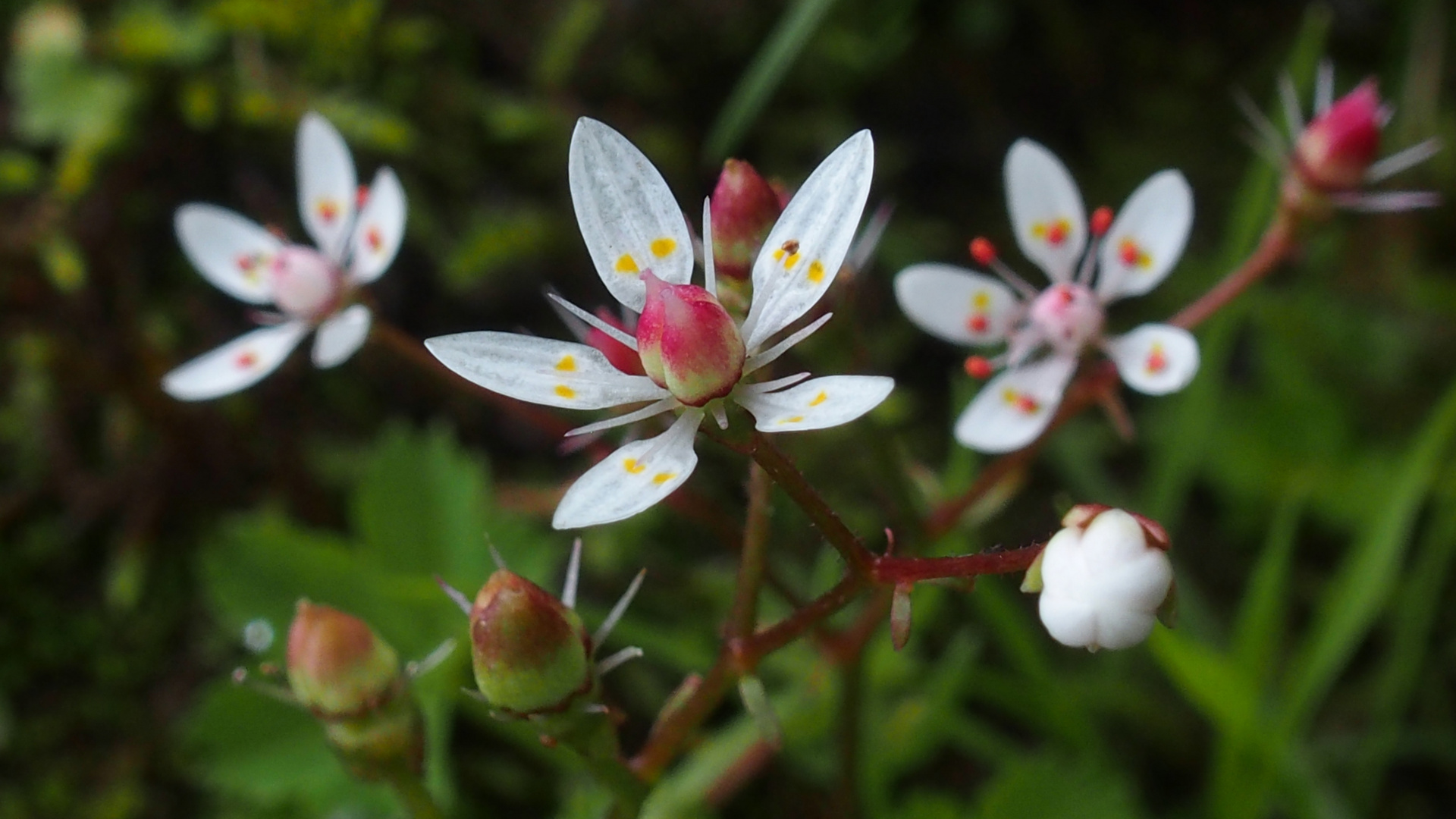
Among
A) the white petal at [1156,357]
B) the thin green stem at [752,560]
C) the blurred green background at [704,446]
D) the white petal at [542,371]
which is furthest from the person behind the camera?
the blurred green background at [704,446]

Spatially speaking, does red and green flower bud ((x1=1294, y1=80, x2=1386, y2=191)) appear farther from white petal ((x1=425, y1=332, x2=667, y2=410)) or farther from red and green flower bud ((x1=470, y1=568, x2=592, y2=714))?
red and green flower bud ((x1=470, y1=568, x2=592, y2=714))

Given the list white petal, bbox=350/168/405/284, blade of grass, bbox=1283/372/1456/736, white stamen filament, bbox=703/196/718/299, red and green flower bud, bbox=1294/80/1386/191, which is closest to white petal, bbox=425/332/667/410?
white stamen filament, bbox=703/196/718/299

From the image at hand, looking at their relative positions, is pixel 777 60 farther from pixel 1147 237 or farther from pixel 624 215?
pixel 624 215

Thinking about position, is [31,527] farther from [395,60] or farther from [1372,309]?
[1372,309]

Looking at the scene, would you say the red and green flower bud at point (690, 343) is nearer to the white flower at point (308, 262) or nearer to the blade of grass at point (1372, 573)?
the white flower at point (308, 262)

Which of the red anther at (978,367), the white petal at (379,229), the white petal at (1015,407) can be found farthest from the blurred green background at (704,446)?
the white petal at (379,229)
